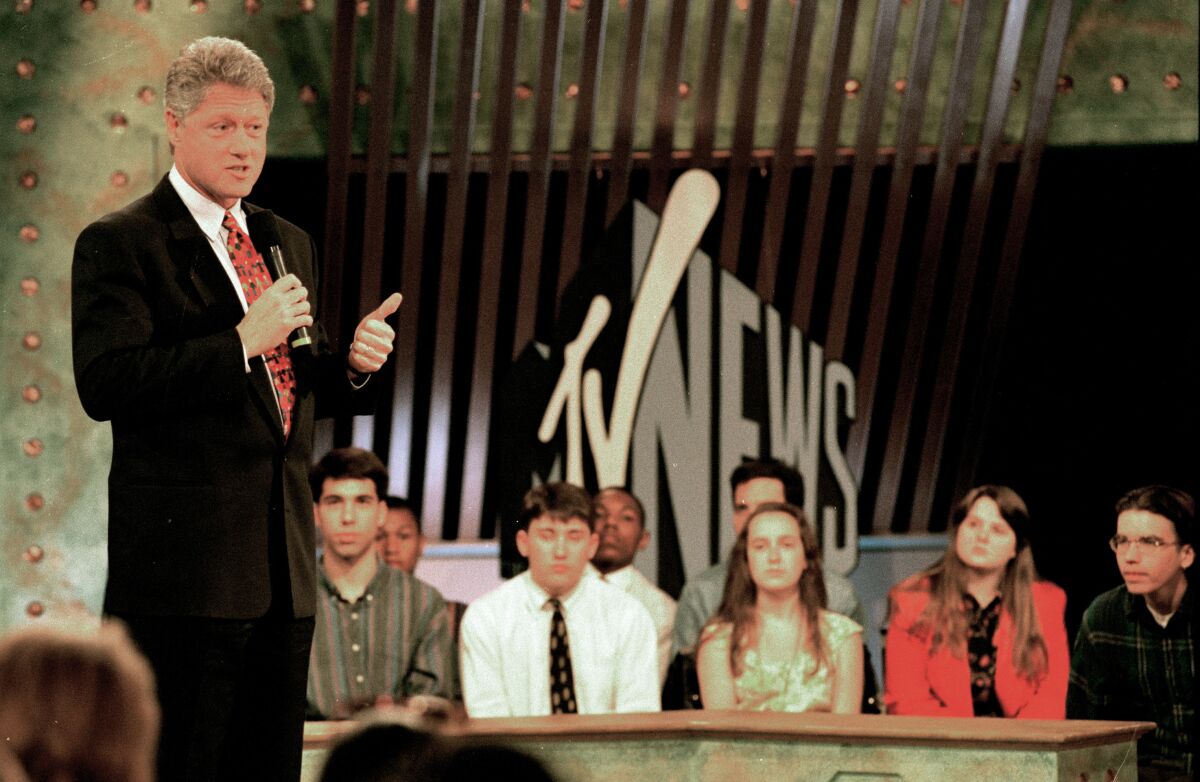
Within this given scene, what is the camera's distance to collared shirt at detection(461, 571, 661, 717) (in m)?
4.02

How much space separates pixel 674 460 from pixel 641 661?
4.19 feet

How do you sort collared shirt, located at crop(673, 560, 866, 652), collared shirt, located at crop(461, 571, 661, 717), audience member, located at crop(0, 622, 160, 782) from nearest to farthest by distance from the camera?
audience member, located at crop(0, 622, 160, 782) < collared shirt, located at crop(461, 571, 661, 717) < collared shirt, located at crop(673, 560, 866, 652)

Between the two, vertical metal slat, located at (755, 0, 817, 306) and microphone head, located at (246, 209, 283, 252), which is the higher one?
vertical metal slat, located at (755, 0, 817, 306)

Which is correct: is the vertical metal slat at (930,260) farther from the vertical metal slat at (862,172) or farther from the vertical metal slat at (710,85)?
the vertical metal slat at (710,85)

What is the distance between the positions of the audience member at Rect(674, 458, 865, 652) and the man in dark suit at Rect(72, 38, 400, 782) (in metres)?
2.62

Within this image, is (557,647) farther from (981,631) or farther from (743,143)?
(743,143)

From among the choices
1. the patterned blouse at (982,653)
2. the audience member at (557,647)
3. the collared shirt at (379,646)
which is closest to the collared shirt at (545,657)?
the audience member at (557,647)

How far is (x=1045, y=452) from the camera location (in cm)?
509

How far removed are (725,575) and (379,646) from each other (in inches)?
37.5

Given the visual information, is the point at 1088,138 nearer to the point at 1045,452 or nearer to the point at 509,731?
the point at 1045,452

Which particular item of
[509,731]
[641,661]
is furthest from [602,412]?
[509,731]

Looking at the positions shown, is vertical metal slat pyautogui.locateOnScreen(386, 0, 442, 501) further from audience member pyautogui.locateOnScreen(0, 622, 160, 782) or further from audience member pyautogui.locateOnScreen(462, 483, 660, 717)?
audience member pyautogui.locateOnScreen(0, 622, 160, 782)

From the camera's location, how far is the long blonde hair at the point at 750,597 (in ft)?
12.8

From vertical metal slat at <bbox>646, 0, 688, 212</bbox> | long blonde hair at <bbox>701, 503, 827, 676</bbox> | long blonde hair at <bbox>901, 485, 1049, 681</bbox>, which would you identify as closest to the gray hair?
long blonde hair at <bbox>701, 503, 827, 676</bbox>
